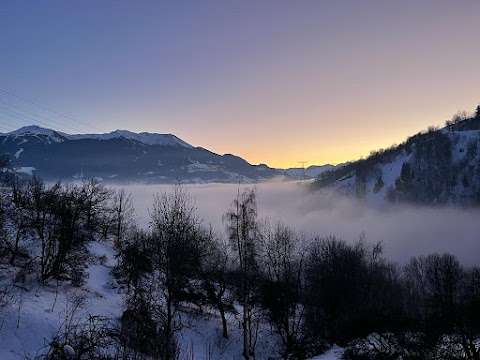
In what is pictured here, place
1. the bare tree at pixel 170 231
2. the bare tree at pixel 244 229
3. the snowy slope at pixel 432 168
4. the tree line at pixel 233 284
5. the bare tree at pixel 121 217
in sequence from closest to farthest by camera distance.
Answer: the bare tree at pixel 170 231 < the tree line at pixel 233 284 < the bare tree at pixel 244 229 < the bare tree at pixel 121 217 < the snowy slope at pixel 432 168

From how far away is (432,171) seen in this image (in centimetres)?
16950

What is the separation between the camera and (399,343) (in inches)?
1104

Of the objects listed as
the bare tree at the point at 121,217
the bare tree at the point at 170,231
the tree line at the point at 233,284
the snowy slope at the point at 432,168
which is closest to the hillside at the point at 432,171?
the snowy slope at the point at 432,168

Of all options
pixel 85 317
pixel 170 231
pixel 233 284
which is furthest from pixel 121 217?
pixel 170 231

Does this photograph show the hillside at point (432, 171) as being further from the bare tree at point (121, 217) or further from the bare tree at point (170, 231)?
the bare tree at point (170, 231)

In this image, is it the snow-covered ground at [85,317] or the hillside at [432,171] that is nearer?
the snow-covered ground at [85,317]

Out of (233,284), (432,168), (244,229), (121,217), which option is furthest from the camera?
(432,168)

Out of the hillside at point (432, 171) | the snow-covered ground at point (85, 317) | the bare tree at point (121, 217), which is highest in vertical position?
the hillside at point (432, 171)

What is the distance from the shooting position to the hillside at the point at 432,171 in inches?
6378

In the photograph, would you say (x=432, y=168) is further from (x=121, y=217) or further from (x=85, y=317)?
(x=85, y=317)

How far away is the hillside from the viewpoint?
6378 inches

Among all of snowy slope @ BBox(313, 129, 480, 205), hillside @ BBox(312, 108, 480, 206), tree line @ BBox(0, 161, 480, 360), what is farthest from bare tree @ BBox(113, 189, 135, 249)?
snowy slope @ BBox(313, 129, 480, 205)

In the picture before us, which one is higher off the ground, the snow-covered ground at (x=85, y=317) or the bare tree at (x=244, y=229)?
the bare tree at (x=244, y=229)

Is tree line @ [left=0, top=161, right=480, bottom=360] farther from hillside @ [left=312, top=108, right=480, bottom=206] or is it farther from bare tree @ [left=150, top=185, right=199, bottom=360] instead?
hillside @ [left=312, top=108, right=480, bottom=206]
